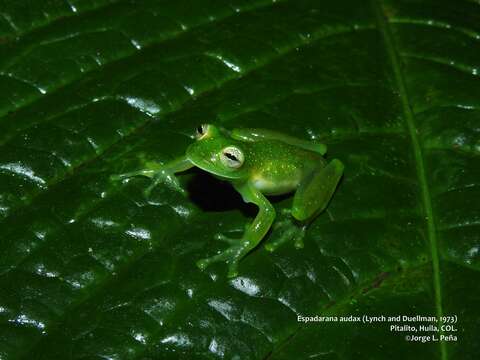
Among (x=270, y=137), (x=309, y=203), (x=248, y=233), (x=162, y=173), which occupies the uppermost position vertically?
(x=270, y=137)

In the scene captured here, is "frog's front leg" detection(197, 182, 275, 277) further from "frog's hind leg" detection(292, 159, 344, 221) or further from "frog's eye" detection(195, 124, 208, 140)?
"frog's eye" detection(195, 124, 208, 140)

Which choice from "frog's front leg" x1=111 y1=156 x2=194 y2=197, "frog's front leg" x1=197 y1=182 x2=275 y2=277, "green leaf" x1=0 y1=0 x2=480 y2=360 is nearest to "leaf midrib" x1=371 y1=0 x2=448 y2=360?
"green leaf" x1=0 y1=0 x2=480 y2=360

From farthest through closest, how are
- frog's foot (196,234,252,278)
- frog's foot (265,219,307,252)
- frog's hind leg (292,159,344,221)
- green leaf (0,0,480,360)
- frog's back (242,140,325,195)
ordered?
frog's back (242,140,325,195), frog's hind leg (292,159,344,221), frog's foot (265,219,307,252), frog's foot (196,234,252,278), green leaf (0,0,480,360)

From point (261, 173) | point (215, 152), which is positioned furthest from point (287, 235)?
point (215, 152)

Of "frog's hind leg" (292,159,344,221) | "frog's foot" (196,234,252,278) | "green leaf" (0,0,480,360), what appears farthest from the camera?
"frog's hind leg" (292,159,344,221)

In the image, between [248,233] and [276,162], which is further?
[276,162]

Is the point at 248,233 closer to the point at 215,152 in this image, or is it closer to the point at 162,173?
the point at 215,152
